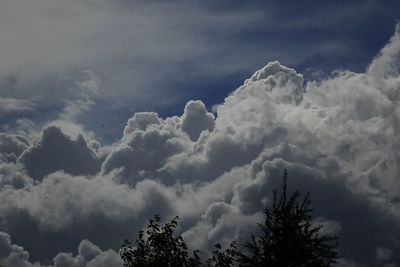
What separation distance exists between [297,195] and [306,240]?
2.08 meters

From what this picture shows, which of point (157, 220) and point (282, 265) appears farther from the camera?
point (157, 220)

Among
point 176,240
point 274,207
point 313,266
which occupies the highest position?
point 274,207

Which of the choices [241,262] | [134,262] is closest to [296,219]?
[241,262]

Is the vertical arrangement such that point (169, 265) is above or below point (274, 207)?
below

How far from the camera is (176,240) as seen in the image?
2164 centimetres

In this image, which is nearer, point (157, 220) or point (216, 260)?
point (216, 260)

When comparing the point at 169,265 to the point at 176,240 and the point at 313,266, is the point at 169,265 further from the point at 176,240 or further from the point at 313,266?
the point at 313,266

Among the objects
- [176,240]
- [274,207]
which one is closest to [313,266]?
[274,207]

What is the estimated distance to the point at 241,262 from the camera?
21703 millimetres

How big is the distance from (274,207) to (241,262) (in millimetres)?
3061

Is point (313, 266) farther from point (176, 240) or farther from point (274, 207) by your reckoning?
point (176, 240)

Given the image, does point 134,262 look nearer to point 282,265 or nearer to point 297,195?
point 282,265

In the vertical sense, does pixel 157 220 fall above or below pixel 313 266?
above

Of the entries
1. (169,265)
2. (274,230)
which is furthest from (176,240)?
(274,230)
